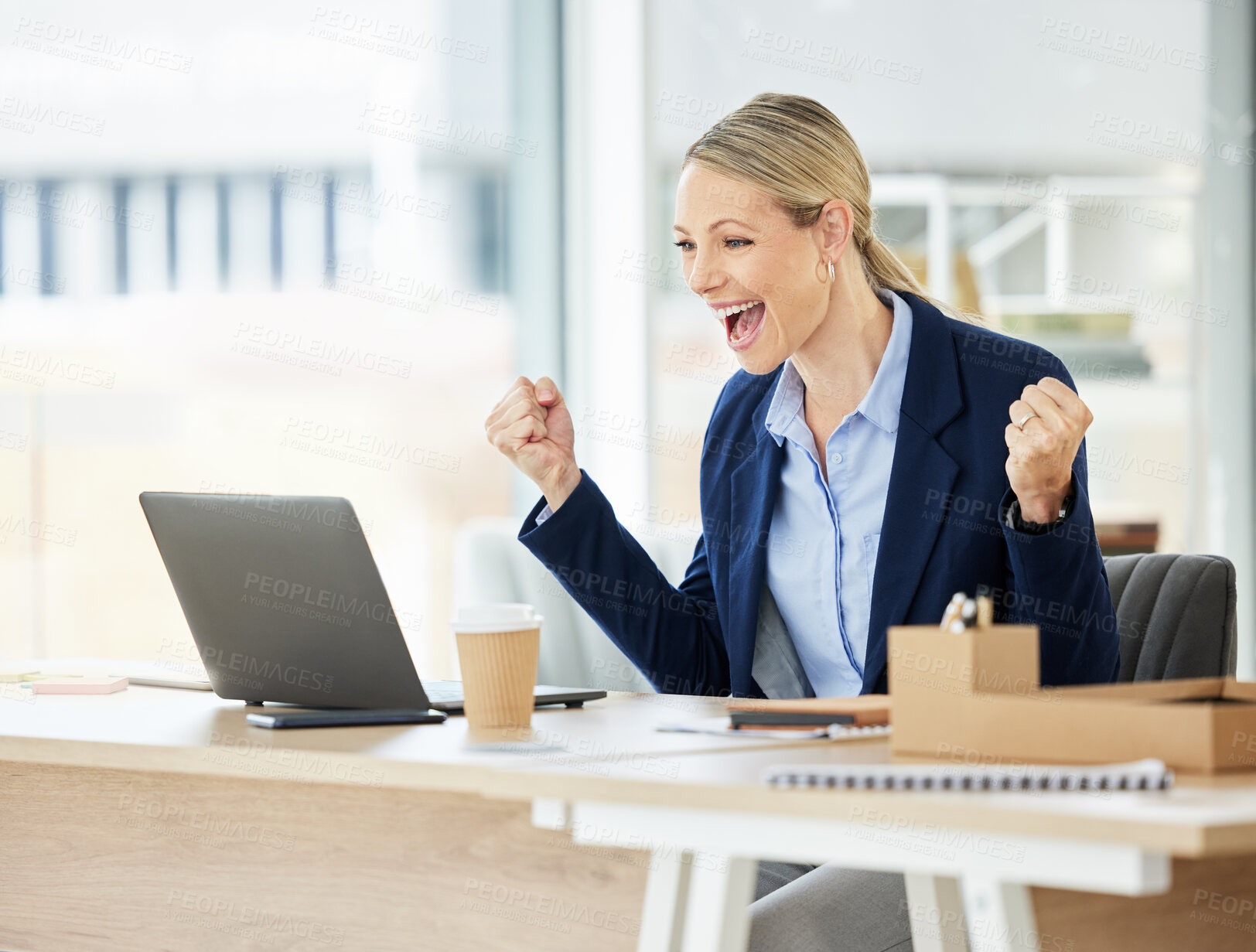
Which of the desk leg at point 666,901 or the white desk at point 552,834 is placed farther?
the desk leg at point 666,901

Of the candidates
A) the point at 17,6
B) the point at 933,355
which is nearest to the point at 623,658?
the point at 933,355

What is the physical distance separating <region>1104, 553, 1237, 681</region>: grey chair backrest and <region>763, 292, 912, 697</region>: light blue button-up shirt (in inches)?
14.1

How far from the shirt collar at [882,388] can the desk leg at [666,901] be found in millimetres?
861

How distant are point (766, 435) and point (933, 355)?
0.84ft

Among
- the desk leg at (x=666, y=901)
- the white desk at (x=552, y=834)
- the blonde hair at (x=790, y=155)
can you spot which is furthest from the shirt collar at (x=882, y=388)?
the desk leg at (x=666, y=901)

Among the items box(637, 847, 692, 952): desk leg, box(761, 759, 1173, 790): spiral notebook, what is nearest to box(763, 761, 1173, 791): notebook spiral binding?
box(761, 759, 1173, 790): spiral notebook

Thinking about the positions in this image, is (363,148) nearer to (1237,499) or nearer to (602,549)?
(602,549)

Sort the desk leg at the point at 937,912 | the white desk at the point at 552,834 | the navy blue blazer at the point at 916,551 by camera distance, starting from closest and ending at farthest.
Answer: the white desk at the point at 552,834, the desk leg at the point at 937,912, the navy blue blazer at the point at 916,551

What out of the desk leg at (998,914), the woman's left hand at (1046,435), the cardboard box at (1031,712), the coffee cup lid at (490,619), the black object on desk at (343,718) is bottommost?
the desk leg at (998,914)

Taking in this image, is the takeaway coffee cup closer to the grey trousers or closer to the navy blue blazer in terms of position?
the grey trousers

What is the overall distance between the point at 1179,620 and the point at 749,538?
0.56 meters

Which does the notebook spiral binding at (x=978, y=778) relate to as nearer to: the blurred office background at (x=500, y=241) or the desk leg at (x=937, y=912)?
the desk leg at (x=937, y=912)

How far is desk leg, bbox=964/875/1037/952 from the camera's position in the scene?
2.79 feet

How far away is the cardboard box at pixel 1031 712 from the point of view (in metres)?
0.90
